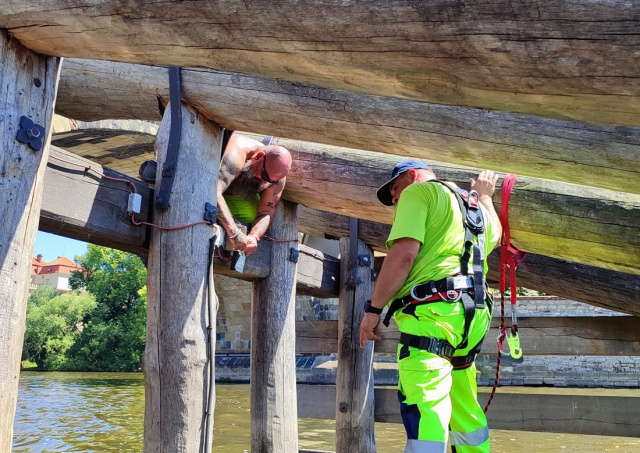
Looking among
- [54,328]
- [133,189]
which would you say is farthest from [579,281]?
[54,328]

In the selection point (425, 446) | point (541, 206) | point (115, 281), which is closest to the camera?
point (425, 446)

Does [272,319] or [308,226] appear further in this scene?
[308,226]

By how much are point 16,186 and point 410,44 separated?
1430 mm

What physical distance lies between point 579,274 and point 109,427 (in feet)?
25.0

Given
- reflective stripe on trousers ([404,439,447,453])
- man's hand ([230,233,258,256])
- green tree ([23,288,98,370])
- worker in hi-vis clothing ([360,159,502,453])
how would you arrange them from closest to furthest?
reflective stripe on trousers ([404,439,447,453])
worker in hi-vis clothing ([360,159,502,453])
man's hand ([230,233,258,256])
green tree ([23,288,98,370])

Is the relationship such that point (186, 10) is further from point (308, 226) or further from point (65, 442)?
point (65, 442)

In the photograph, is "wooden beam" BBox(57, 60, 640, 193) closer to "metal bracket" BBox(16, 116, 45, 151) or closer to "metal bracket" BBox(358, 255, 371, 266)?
"metal bracket" BBox(16, 116, 45, 151)

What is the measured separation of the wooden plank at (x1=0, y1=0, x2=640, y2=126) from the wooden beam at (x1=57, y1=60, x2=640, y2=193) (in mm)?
1414

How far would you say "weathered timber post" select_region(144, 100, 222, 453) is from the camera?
11.0 ft

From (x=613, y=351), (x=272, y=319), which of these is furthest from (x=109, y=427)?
(x=613, y=351)

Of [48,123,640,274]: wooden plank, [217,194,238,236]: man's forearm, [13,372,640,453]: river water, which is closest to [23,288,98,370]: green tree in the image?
[13,372,640,453]: river water

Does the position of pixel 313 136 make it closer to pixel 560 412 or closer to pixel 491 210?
pixel 491 210

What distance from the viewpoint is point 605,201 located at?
12.5 feet

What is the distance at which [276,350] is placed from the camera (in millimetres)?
4816
